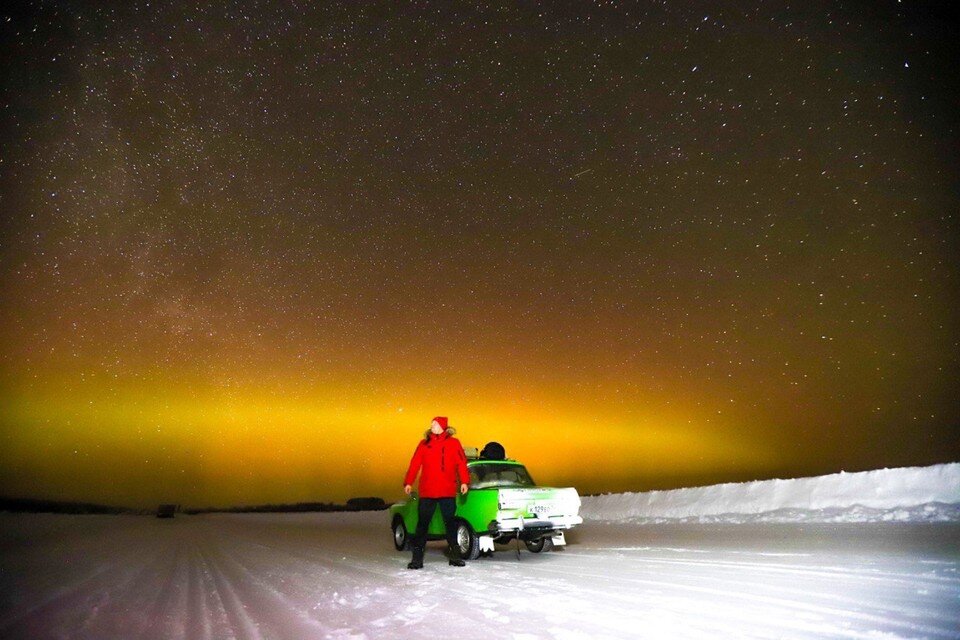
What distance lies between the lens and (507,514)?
29.5 feet

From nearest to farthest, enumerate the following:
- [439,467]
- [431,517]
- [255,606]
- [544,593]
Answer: [255,606] → [544,593] → [439,467] → [431,517]

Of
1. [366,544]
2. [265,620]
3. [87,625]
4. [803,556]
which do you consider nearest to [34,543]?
[366,544]

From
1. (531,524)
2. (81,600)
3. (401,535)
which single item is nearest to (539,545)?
(531,524)

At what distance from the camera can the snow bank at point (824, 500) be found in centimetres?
1176

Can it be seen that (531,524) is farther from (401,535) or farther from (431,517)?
(401,535)

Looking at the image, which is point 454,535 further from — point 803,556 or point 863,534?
point 863,534

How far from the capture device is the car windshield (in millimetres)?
10430

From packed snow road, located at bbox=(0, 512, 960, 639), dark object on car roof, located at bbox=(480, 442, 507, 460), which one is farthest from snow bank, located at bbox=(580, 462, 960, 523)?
dark object on car roof, located at bbox=(480, 442, 507, 460)

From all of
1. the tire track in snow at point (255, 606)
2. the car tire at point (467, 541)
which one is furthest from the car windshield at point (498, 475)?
the tire track in snow at point (255, 606)

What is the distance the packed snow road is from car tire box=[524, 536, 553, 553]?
477 mm

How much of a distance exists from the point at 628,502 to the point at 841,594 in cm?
1554

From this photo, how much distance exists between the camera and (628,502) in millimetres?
20078

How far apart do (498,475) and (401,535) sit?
225 centimetres

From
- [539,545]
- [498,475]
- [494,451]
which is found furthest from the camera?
[494,451]
